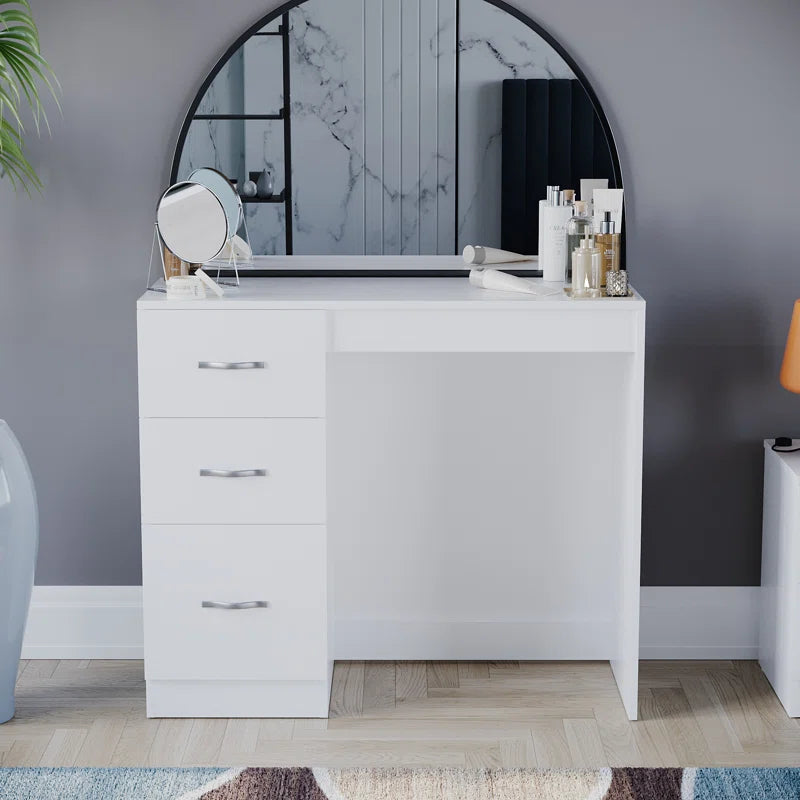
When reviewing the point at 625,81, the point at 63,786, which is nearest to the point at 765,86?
the point at 625,81

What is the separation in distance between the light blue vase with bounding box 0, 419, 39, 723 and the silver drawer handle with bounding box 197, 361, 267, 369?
A: 46cm

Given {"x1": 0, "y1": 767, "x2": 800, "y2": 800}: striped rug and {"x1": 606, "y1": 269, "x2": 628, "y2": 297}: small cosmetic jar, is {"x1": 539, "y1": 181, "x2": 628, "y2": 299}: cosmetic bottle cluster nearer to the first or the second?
{"x1": 606, "y1": 269, "x2": 628, "y2": 297}: small cosmetic jar

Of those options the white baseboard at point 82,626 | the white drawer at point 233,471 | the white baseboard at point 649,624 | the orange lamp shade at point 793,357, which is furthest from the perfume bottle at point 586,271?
the white baseboard at point 82,626

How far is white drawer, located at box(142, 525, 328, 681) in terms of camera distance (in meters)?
2.42

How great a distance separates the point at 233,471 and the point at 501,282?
0.71m

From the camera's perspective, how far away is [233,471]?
238 cm

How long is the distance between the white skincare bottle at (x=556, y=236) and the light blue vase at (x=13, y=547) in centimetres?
125

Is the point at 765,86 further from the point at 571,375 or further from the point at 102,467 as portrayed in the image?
the point at 102,467

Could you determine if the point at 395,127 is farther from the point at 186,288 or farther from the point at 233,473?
the point at 233,473

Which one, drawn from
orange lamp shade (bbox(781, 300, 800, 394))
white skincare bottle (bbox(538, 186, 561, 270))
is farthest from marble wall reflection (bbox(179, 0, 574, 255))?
orange lamp shade (bbox(781, 300, 800, 394))

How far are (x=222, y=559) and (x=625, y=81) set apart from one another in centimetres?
143

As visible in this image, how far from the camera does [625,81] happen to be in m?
2.63

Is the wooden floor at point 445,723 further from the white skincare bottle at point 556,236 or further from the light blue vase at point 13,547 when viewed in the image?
the white skincare bottle at point 556,236

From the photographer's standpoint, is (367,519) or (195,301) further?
(367,519)
